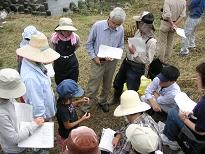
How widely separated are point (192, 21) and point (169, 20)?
0.91 metres

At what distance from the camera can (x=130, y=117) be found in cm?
367

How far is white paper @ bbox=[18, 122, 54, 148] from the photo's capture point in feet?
11.4

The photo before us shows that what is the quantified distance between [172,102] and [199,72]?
3.81 feet

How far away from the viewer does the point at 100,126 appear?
553 centimetres

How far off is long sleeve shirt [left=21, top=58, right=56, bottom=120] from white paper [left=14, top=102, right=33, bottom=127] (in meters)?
0.14

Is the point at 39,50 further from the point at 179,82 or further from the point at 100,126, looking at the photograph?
the point at 179,82

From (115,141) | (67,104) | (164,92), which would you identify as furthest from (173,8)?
(115,141)

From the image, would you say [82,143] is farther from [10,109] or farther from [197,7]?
[197,7]

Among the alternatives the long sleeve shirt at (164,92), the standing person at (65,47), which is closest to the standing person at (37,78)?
the standing person at (65,47)

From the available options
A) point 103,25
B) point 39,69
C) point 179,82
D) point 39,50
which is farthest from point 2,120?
point 179,82

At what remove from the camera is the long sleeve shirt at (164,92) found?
4.75 meters

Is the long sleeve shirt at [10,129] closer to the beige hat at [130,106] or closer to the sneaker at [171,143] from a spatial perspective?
the beige hat at [130,106]

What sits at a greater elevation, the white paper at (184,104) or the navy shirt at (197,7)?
the navy shirt at (197,7)

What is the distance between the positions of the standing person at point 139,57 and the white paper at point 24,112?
2200 mm
